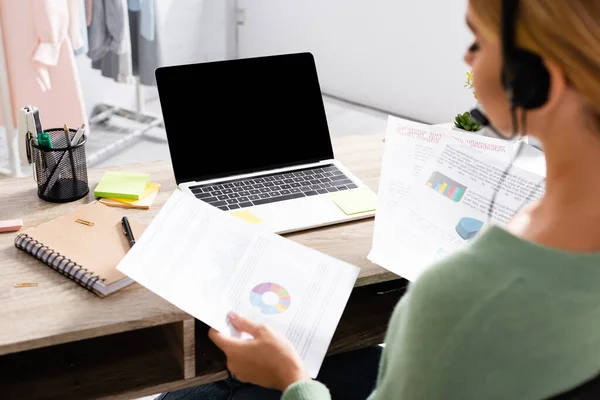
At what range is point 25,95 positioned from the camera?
247 centimetres

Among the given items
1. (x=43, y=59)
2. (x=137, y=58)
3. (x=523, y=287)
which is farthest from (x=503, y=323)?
(x=137, y=58)

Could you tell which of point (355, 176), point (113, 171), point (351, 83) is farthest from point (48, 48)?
point (351, 83)

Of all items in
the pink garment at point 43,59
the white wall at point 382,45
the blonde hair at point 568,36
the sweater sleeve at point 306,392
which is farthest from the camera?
the white wall at point 382,45

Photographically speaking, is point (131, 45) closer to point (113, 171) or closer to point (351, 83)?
point (351, 83)

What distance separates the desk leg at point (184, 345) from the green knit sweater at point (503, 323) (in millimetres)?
485

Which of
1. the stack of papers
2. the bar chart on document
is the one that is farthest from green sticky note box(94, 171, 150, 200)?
the bar chart on document

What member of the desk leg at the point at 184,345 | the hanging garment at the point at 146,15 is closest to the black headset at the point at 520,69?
the desk leg at the point at 184,345

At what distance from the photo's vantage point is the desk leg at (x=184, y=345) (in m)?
1.04

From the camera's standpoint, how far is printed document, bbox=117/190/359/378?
0.98 m

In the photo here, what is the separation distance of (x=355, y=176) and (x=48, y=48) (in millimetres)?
1402

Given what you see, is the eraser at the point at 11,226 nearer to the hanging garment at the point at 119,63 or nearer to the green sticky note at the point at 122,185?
the green sticky note at the point at 122,185

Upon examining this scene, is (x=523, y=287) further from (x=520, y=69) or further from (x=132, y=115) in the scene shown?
(x=132, y=115)

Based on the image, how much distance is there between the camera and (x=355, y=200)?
1.33m

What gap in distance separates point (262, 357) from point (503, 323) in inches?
16.2
